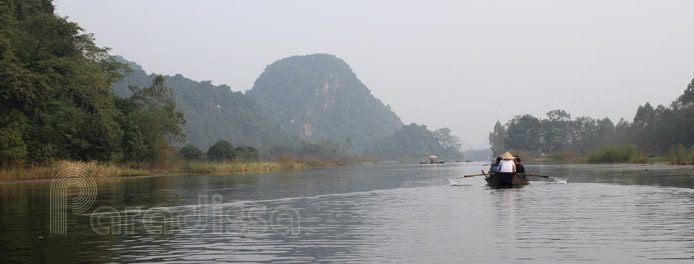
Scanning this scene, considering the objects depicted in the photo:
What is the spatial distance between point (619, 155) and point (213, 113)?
116406 millimetres

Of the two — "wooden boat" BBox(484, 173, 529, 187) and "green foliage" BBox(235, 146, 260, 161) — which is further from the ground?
"green foliage" BBox(235, 146, 260, 161)

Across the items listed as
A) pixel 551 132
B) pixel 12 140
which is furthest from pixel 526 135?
pixel 12 140

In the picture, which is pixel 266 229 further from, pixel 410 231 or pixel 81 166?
pixel 81 166

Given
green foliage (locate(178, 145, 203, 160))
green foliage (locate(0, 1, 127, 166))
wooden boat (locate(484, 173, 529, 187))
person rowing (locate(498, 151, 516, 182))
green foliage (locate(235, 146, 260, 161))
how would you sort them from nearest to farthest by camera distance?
person rowing (locate(498, 151, 516, 182))
wooden boat (locate(484, 173, 529, 187))
green foliage (locate(0, 1, 127, 166))
green foliage (locate(178, 145, 203, 160))
green foliage (locate(235, 146, 260, 161))

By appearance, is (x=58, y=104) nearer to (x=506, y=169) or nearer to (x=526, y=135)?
(x=506, y=169)

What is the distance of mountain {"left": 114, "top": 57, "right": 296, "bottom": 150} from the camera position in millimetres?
145500

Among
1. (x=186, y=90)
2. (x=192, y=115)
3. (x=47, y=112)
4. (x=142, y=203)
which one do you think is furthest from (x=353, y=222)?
(x=186, y=90)

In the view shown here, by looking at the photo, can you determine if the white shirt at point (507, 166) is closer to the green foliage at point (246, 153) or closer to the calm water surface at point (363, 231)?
the calm water surface at point (363, 231)

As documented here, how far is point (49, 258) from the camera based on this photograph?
8891 mm

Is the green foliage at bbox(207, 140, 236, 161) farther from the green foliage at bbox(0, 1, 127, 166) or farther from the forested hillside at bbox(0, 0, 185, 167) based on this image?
the green foliage at bbox(0, 1, 127, 166)

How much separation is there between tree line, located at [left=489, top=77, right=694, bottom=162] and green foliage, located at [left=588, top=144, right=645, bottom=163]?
1.52 ft

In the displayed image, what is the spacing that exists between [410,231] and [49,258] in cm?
680

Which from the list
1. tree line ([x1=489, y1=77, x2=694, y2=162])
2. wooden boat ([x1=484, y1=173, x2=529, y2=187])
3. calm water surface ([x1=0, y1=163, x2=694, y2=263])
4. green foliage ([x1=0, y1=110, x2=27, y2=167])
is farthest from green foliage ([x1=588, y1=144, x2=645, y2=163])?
green foliage ([x1=0, y1=110, x2=27, y2=167])

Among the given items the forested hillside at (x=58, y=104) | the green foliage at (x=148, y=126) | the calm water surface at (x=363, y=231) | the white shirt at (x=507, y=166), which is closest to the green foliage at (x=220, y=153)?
the green foliage at (x=148, y=126)
